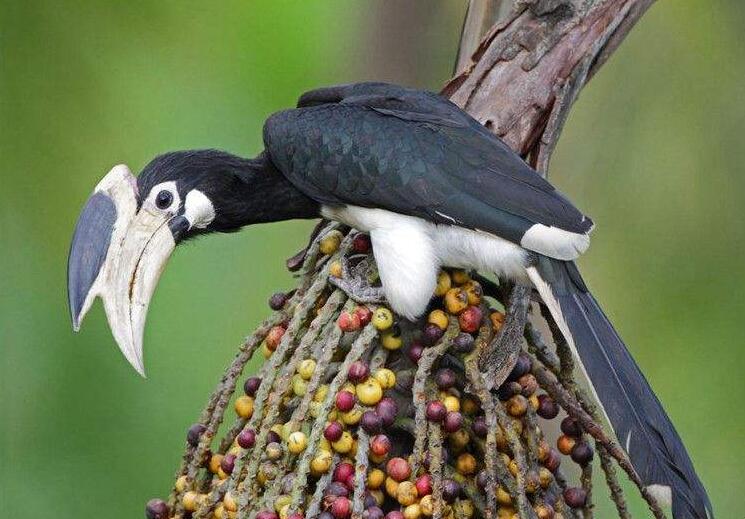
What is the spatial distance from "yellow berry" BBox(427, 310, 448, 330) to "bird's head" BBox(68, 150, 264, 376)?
1.42ft

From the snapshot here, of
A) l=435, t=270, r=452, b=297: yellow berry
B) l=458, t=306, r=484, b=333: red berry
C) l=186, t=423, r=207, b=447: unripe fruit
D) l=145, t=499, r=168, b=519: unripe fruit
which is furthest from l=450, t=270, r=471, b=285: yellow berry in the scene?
l=145, t=499, r=168, b=519: unripe fruit

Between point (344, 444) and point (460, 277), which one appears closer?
point (344, 444)

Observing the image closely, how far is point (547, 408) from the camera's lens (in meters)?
1.82

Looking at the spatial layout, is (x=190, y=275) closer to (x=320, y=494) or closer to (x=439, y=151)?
(x=439, y=151)

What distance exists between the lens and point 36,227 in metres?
2.46

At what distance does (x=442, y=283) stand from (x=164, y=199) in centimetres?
48

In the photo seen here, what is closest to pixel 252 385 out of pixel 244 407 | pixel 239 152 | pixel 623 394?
pixel 244 407

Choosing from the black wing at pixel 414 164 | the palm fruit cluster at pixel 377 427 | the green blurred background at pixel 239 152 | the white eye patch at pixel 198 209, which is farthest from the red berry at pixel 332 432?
the green blurred background at pixel 239 152

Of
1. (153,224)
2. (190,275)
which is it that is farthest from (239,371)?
(190,275)

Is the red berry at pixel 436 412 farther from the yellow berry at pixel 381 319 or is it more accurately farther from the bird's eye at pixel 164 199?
the bird's eye at pixel 164 199

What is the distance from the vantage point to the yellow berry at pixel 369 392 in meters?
1.72

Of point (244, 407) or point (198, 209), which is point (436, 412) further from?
point (198, 209)

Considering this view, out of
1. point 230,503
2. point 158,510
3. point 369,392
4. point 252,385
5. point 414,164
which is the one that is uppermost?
point 414,164

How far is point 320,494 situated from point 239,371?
0.90ft
